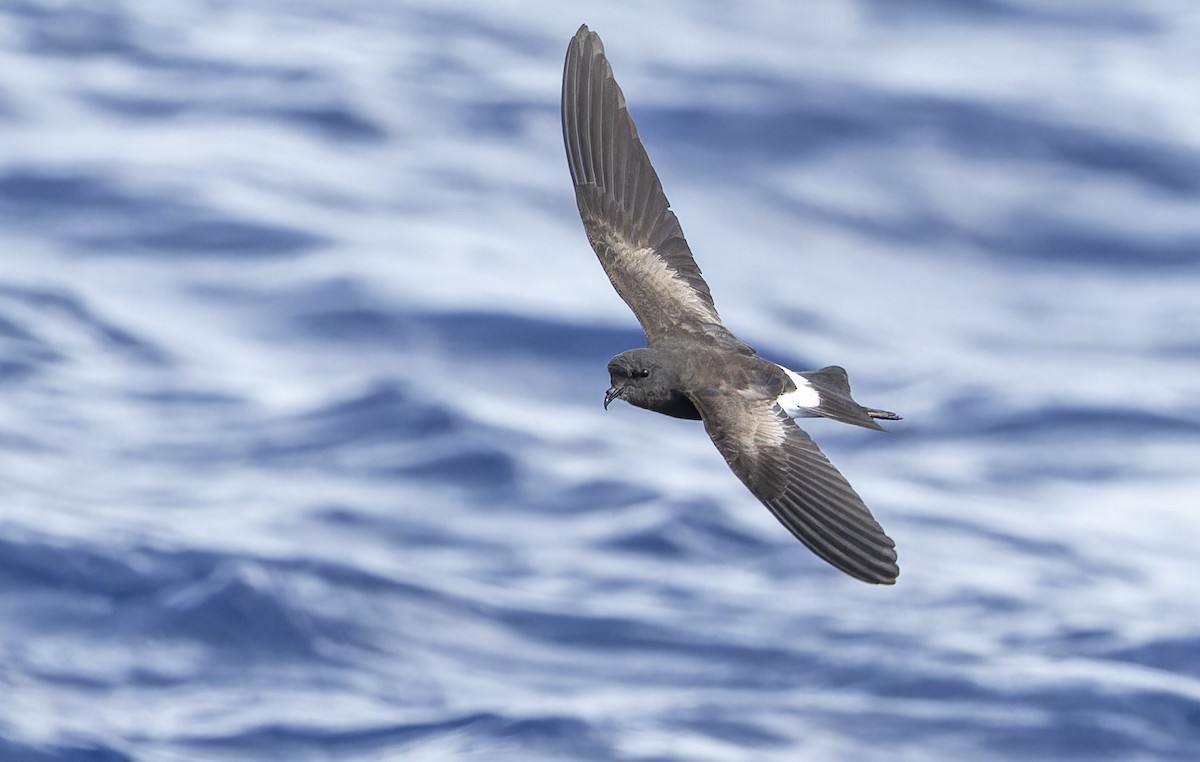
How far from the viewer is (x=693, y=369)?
7363 mm

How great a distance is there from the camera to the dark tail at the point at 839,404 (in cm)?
725

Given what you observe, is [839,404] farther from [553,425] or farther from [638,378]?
[553,425]

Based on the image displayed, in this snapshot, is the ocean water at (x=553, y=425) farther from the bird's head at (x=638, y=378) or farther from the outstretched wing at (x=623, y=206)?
the bird's head at (x=638, y=378)

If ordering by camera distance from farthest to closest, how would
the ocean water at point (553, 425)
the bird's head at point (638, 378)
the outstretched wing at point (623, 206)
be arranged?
the ocean water at point (553, 425)
the outstretched wing at point (623, 206)
the bird's head at point (638, 378)

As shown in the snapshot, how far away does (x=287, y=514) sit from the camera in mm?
16828

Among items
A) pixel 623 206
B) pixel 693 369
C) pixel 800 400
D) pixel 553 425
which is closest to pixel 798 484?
pixel 800 400

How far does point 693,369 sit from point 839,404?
1.85ft

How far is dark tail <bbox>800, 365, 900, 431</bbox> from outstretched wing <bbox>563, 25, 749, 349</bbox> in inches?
17.2

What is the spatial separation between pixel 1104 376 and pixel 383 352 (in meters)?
6.81

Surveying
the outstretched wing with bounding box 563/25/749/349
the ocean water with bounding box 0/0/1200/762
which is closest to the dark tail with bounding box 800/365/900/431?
the outstretched wing with bounding box 563/25/749/349

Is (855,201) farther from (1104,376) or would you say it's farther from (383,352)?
(383,352)

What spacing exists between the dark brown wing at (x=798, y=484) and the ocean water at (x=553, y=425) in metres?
7.70

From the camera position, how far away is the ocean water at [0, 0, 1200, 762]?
15.4m

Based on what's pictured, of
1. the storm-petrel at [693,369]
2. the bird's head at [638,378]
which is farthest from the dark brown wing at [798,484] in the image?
the bird's head at [638,378]
